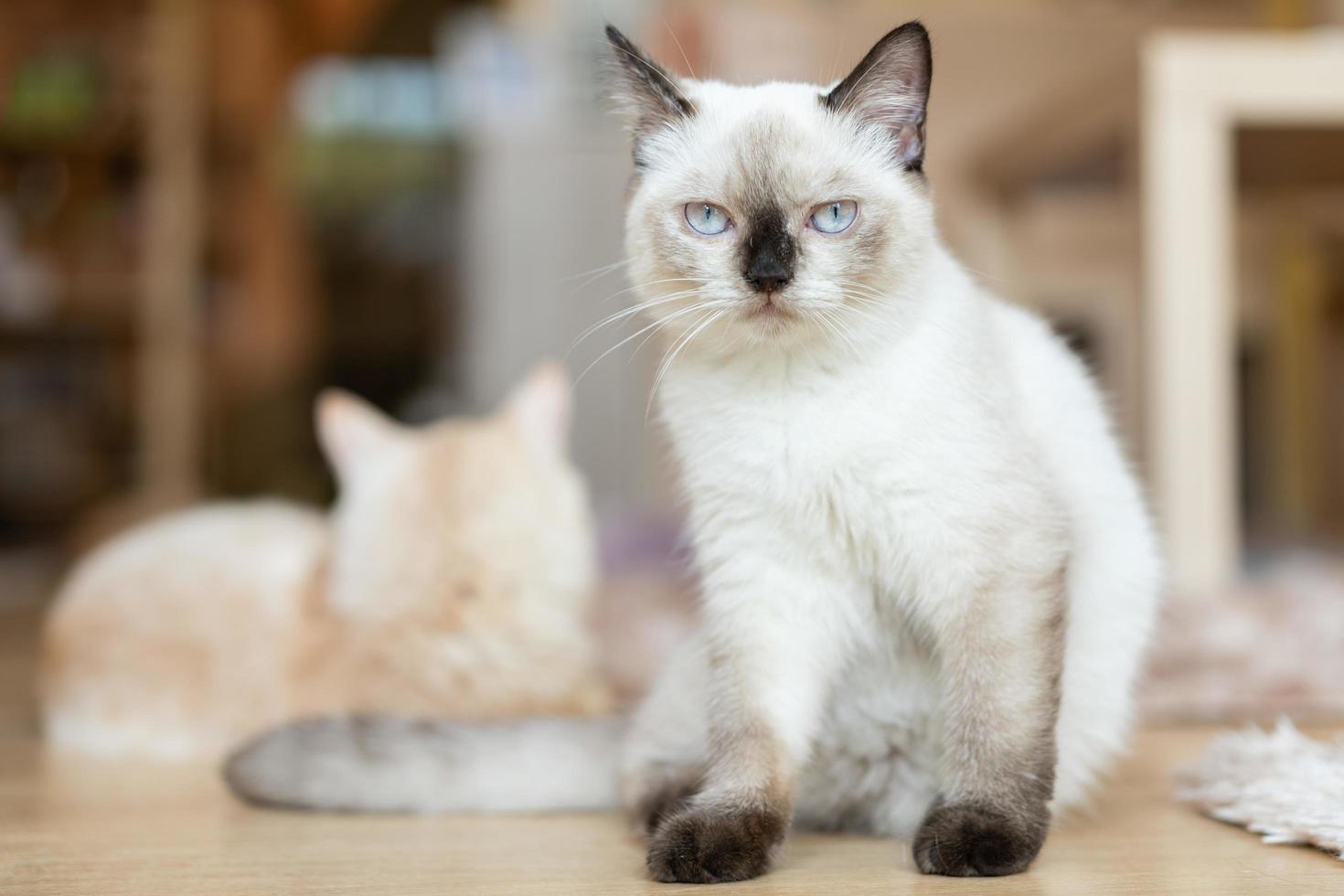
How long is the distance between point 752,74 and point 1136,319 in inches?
55.9

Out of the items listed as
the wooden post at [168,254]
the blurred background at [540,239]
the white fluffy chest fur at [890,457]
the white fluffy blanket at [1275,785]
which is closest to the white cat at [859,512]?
the white fluffy chest fur at [890,457]

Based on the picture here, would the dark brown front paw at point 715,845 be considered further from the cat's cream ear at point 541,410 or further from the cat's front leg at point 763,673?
the cat's cream ear at point 541,410

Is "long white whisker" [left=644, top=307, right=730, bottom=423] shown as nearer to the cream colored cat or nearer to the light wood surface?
the light wood surface

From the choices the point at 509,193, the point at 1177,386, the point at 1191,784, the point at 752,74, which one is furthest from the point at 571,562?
the point at 509,193

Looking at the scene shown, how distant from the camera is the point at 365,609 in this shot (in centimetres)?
176

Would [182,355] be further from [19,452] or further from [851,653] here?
[851,653]

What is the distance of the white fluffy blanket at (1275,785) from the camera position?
3.77 ft

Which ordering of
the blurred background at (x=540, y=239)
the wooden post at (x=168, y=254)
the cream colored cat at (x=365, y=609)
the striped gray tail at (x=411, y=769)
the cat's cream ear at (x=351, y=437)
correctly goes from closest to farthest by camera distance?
the striped gray tail at (x=411, y=769)
the cream colored cat at (x=365, y=609)
the cat's cream ear at (x=351, y=437)
the blurred background at (x=540, y=239)
the wooden post at (x=168, y=254)

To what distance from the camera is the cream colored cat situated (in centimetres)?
175

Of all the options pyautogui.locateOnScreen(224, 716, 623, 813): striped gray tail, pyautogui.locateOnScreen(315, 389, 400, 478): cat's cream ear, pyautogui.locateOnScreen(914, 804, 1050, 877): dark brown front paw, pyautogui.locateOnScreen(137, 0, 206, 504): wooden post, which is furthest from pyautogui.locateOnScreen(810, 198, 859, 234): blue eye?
pyautogui.locateOnScreen(137, 0, 206, 504): wooden post

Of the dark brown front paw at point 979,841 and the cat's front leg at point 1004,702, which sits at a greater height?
the cat's front leg at point 1004,702

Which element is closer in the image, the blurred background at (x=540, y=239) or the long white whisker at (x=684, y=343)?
the long white whisker at (x=684, y=343)

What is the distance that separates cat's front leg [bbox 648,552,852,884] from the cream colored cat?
603mm

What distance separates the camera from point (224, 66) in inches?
200
